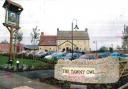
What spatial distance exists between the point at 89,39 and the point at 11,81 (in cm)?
11249

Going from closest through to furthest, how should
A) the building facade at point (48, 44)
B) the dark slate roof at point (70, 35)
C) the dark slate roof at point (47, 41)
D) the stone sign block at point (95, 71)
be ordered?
the stone sign block at point (95, 71), the building facade at point (48, 44), the dark slate roof at point (47, 41), the dark slate roof at point (70, 35)

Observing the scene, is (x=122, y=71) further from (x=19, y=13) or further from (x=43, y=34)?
(x=43, y=34)

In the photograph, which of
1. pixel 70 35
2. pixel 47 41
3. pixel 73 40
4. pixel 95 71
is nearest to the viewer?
pixel 95 71

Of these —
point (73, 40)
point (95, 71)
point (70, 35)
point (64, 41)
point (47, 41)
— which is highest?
point (70, 35)

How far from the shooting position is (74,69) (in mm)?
18891

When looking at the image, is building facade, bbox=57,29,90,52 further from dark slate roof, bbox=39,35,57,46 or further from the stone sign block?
the stone sign block

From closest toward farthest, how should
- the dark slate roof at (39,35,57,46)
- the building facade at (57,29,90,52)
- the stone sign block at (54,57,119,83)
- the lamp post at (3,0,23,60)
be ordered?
the stone sign block at (54,57,119,83), the lamp post at (3,0,23,60), the building facade at (57,29,90,52), the dark slate roof at (39,35,57,46)

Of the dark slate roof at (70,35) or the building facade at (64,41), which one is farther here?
the dark slate roof at (70,35)

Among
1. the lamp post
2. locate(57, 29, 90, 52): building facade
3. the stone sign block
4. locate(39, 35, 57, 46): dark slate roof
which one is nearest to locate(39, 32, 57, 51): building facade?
locate(39, 35, 57, 46): dark slate roof

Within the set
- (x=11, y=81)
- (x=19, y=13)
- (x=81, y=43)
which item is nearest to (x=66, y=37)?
(x=81, y=43)

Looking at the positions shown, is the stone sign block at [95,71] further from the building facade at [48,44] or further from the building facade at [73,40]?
the building facade at [48,44]

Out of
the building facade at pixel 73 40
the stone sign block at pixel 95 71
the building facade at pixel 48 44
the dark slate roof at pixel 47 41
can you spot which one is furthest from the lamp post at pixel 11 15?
the dark slate roof at pixel 47 41

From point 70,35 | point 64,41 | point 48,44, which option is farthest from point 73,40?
point 48,44

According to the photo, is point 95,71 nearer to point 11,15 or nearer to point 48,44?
point 11,15
